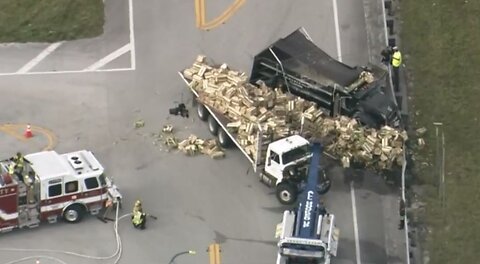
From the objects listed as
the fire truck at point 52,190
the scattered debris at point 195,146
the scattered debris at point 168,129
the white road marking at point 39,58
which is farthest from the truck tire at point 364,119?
the white road marking at point 39,58

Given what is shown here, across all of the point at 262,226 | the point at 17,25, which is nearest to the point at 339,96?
the point at 262,226

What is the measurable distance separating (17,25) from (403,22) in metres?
16.4

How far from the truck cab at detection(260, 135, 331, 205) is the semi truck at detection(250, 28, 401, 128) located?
2860 mm

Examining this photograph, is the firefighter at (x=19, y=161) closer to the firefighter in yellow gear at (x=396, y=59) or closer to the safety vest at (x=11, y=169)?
the safety vest at (x=11, y=169)

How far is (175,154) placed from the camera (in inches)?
1823

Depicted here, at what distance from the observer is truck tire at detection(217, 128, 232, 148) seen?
46.0m

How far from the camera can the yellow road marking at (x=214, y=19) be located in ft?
174

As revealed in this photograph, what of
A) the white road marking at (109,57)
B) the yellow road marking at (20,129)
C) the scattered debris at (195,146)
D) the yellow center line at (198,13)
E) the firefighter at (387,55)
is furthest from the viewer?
the yellow center line at (198,13)

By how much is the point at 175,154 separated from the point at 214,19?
915 cm

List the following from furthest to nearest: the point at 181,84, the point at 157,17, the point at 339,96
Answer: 1. the point at 157,17
2. the point at 181,84
3. the point at 339,96

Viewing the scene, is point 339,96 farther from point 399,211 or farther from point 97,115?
point 97,115

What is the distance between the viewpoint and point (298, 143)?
4391 cm

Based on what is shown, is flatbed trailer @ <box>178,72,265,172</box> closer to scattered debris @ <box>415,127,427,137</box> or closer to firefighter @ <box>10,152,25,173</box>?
scattered debris @ <box>415,127,427,137</box>

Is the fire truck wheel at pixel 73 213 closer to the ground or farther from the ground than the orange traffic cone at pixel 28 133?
closer to the ground
